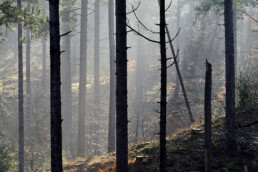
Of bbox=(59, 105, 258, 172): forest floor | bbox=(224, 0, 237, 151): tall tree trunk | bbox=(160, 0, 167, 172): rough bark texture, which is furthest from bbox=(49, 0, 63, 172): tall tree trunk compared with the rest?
bbox=(224, 0, 237, 151): tall tree trunk

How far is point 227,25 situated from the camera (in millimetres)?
8734

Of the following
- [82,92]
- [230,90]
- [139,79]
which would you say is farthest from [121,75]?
[139,79]

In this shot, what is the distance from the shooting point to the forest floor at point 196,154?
7.88m

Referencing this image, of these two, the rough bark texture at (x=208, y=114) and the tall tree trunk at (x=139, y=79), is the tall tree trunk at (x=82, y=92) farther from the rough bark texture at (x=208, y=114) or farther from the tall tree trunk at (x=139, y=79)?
the rough bark texture at (x=208, y=114)

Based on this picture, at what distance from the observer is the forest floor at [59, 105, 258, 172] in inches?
310

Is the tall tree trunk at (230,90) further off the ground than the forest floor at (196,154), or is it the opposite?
the tall tree trunk at (230,90)

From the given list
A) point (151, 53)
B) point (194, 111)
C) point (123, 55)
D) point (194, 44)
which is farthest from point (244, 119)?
point (151, 53)

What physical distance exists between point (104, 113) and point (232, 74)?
619 inches

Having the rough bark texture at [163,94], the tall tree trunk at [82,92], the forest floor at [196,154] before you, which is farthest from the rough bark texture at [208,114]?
the tall tree trunk at [82,92]

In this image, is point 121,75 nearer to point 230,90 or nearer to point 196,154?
point 230,90

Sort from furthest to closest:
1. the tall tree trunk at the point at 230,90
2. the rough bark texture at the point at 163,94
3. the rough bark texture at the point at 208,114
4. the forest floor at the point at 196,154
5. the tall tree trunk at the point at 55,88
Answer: the tall tree trunk at the point at 230,90 < the forest floor at the point at 196,154 < the rough bark texture at the point at 208,114 < the rough bark texture at the point at 163,94 < the tall tree trunk at the point at 55,88

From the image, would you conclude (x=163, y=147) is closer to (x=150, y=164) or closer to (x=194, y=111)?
(x=150, y=164)

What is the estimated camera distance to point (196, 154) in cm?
877

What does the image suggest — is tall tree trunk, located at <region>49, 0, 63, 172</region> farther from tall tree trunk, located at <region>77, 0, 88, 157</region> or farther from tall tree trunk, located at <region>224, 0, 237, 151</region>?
tall tree trunk, located at <region>77, 0, 88, 157</region>
